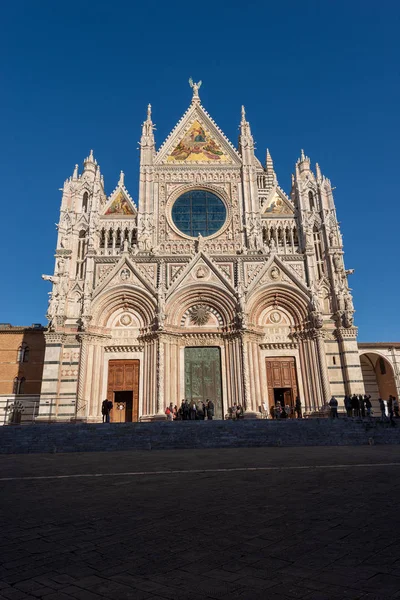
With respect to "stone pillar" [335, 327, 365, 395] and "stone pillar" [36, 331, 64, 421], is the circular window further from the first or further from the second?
"stone pillar" [36, 331, 64, 421]

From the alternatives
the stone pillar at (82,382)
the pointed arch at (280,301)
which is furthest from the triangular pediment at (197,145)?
the stone pillar at (82,382)

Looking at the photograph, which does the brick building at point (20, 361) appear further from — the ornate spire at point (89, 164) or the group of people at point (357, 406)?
the group of people at point (357, 406)

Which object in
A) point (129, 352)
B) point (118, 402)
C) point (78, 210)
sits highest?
point (78, 210)

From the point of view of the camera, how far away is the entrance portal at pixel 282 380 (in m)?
22.9

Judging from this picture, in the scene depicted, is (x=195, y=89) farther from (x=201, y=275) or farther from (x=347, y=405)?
(x=347, y=405)

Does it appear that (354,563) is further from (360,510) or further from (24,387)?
(24,387)

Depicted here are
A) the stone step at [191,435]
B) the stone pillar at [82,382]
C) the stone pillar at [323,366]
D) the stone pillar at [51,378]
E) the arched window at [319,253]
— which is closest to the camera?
Result: the stone step at [191,435]

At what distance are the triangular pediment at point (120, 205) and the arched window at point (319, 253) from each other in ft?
39.3

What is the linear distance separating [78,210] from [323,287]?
1628 centimetres

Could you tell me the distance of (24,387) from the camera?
2675 centimetres

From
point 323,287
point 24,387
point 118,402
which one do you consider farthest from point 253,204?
point 24,387

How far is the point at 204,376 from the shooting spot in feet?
75.4

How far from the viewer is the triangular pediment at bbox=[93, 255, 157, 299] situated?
936 inches

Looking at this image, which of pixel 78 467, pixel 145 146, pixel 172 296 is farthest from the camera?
pixel 145 146
